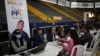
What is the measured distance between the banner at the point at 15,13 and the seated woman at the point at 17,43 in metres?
0.13

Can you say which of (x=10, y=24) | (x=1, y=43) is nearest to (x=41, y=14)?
(x=1, y=43)

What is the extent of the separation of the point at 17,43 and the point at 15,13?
72 cm

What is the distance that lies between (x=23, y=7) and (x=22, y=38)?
0.84m

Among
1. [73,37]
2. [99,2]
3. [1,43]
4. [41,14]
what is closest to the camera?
[73,37]

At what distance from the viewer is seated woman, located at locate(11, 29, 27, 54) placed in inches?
152

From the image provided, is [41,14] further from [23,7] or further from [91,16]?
[91,16]

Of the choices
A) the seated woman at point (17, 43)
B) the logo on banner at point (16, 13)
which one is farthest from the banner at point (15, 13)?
the seated woman at point (17, 43)

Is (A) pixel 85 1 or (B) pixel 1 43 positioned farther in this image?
(A) pixel 85 1

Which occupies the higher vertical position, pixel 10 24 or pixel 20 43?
pixel 10 24

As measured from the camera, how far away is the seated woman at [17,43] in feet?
12.6

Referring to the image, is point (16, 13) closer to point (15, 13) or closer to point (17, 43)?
point (15, 13)

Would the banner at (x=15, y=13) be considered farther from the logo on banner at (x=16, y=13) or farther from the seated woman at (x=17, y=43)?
the seated woman at (x=17, y=43)

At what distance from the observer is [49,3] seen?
13.7 m

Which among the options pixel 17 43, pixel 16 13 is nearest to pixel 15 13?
pixel 16 13
